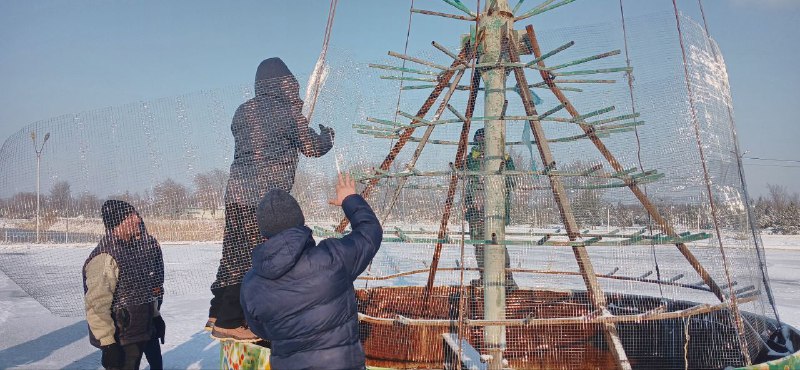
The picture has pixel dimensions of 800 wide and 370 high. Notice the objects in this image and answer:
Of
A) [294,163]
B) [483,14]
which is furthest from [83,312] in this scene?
[483,14]

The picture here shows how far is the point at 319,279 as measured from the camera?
81.2 inches

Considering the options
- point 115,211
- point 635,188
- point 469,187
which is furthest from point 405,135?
point 115,211

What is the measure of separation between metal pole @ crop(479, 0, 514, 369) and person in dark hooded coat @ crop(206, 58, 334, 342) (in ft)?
3.80

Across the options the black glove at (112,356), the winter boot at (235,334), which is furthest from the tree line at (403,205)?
the black glove at (112,356)

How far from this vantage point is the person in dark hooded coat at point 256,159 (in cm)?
310

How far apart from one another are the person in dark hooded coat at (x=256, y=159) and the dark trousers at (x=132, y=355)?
78cm

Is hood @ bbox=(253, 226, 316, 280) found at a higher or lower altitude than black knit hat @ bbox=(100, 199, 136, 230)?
lower

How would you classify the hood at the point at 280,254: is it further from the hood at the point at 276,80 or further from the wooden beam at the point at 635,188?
the wooden beam at the point at 635,188

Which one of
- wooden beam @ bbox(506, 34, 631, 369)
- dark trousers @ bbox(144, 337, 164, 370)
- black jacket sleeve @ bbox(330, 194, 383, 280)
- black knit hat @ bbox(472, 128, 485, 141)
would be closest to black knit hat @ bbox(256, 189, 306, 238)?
black jacket sleeve @ bbox(330, 194, 383, 280)

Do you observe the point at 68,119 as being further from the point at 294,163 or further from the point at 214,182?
the point at 294,163

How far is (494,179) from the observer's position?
346 cm

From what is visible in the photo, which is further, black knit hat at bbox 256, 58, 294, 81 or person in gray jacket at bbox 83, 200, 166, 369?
black knit hat at bbox 256, 58, 294, 81

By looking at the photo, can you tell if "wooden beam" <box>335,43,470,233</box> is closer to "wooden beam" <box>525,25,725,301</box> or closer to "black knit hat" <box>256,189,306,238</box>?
"wooden beam" <box>525,25,725,301</box>

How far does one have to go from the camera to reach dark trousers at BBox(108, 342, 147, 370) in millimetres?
3500
